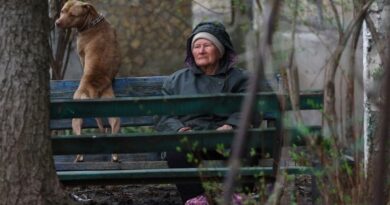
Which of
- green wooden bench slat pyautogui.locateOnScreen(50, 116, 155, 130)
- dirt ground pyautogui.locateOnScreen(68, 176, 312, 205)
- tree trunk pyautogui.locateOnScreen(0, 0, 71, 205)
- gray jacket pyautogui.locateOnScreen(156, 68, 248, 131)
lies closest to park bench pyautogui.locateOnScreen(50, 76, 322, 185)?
tree trunk pyautogui.locateOnScreen(0, 0, 71, 205)

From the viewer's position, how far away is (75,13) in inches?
292

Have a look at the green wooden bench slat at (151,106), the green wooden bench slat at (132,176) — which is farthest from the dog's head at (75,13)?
the green wooden bench slat at (151,106)

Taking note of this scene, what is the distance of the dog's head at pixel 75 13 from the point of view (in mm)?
7410

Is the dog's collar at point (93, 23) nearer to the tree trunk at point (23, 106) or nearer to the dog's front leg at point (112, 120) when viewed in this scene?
the dog's front leg at point (112, 120)

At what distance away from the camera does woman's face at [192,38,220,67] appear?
6.50 metres

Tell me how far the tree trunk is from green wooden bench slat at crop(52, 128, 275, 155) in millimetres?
584

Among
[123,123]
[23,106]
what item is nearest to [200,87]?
[123,123]

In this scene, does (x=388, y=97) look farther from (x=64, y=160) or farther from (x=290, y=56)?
(x=64, y=160)

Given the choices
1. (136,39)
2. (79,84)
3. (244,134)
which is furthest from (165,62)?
(244,134)

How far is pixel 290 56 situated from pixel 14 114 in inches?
60.4

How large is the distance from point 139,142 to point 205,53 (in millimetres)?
1284

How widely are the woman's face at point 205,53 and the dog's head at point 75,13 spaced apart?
1197 mm

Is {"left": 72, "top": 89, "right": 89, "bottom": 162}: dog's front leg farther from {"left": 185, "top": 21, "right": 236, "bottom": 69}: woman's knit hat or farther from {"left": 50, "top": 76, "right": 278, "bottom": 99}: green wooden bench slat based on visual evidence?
{"left": 185, "top": 21, "right": 236, "bottom": 69}: woman's knit hat

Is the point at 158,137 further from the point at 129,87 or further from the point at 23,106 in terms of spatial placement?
the point at 129,87
